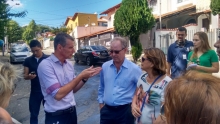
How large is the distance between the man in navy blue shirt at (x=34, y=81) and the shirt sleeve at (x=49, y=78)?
5.78ft

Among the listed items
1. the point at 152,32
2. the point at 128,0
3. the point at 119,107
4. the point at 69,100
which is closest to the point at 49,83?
the point at 69,100

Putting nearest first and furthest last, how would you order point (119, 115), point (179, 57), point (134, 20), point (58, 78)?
point (58, 78), point (119, 115), point (179, 57), point (134, 20)

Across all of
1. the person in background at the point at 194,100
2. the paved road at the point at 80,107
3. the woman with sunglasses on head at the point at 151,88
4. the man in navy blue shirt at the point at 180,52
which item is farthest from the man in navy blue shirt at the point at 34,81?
the person in background at the point at 194,100

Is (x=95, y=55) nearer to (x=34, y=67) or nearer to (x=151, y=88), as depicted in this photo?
(x=34, y=67)

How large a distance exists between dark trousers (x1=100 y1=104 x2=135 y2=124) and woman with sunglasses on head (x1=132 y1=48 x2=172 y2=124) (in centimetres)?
40

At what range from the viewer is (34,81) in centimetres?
432

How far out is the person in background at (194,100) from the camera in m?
0.96

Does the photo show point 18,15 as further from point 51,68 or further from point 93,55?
point 51,68

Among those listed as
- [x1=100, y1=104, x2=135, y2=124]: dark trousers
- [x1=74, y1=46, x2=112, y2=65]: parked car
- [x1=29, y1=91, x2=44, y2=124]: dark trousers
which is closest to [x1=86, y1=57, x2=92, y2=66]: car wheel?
[x1=74, y1=46, x2=112, y2=65]: parked car

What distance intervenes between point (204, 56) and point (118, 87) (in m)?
1.61

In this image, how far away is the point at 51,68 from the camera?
103 inches

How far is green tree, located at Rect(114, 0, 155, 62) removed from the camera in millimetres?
16125

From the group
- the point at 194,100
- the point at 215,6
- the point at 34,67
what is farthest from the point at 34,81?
the point at 215,6

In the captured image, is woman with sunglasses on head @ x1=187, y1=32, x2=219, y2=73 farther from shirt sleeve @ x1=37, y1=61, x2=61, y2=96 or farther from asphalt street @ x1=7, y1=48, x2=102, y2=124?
asphalt street @ x1=7, y1=48, x2=102, y2=124
